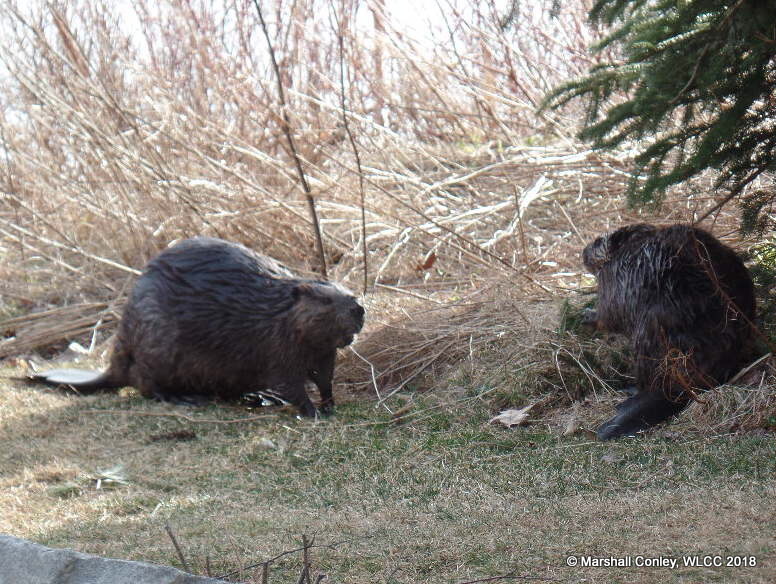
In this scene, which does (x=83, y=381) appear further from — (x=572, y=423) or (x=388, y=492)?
(x=572, y=423)

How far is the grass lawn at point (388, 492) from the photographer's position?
268 centimetres

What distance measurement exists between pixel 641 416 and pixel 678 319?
0.43m

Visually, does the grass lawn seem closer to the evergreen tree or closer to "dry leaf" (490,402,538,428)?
"dry leaf" (490,402,538,428)

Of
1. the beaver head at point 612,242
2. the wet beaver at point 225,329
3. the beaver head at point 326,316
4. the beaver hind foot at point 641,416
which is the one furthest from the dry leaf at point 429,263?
the beaver hind foot at point 641,416

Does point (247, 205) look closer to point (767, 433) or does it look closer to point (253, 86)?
point (253, 86)

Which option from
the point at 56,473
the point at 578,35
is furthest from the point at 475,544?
the point at 578,35

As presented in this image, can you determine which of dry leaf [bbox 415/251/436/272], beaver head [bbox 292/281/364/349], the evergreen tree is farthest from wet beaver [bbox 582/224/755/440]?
dry leaf [bbox 415/251/436/272]

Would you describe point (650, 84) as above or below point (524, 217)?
above

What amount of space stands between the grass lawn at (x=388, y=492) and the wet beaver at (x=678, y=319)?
0.68 ft

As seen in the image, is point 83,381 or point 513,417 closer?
point 513,417

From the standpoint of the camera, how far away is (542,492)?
3402mm

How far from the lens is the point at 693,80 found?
3516 mm

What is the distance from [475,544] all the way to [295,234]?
14.6 ft

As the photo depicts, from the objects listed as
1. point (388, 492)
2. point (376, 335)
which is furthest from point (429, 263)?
point (388, 492)
